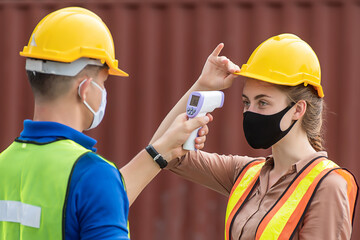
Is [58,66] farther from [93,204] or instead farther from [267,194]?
[267,194]

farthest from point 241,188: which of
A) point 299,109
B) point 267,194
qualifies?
point 299,109

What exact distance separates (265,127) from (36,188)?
120 centimetres

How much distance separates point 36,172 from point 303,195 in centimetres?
112

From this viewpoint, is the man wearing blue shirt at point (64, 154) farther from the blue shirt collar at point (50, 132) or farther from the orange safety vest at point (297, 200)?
the orange safety vest at point (297, 200)

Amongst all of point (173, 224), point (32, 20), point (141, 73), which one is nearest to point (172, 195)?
point (173, 224)

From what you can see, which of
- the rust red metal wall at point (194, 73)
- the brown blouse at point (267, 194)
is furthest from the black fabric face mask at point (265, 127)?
the rust red metal wall at point (194, 73)

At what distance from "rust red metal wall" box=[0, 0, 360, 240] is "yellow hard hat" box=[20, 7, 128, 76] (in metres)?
2.61

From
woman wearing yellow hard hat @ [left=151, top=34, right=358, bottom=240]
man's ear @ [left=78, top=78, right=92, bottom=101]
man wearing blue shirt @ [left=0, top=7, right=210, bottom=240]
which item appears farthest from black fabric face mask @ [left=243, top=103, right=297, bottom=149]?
man's ear @ [left=78, top=78, right=92, bottom=101]

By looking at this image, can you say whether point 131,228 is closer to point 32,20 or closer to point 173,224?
point 173,224

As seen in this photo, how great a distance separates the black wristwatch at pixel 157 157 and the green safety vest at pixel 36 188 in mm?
467

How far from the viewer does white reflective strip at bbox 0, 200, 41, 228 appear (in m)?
1.71

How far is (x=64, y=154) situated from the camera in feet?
5.69

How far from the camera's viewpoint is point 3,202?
5.96 ft

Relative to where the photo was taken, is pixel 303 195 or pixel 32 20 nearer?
pixel 303 195
